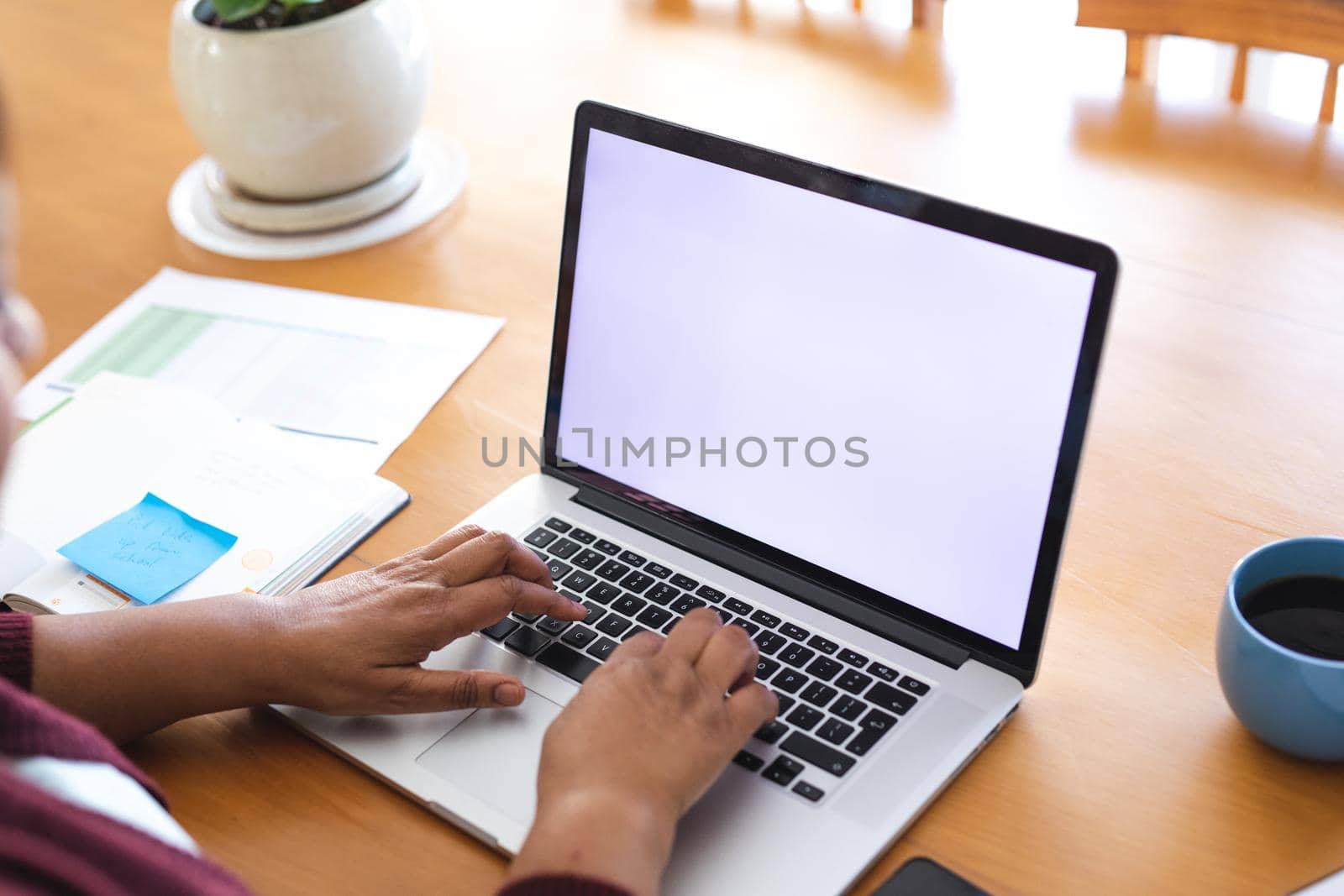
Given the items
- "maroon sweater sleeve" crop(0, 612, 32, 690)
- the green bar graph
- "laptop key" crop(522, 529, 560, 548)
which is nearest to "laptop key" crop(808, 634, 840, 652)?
"laptop key" crop(522, 529, 560, 548)

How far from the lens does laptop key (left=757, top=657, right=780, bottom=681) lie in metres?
0.78

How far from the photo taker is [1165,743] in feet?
2.44

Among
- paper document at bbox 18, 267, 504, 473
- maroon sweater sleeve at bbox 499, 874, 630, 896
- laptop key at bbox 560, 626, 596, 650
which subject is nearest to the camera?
maroon sweater sleeve at bbox 499, 874, 630, 896

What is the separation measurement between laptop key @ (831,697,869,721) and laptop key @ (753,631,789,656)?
2.3 inches

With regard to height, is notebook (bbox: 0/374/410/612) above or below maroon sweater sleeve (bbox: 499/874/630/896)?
below

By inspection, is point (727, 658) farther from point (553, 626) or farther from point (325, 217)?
point (325, 217)

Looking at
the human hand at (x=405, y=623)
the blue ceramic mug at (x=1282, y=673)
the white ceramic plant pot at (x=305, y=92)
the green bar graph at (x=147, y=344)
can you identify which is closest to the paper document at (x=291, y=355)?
the green bar graph at (x=147, y=344)

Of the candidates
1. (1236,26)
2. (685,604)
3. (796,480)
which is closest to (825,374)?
(796,480)

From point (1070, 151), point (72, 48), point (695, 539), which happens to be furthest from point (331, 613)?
point (72, 48)

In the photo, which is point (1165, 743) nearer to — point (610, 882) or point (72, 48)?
point (610, 882)

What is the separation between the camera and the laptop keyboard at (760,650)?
0.73 m

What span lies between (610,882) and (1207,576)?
0.47m

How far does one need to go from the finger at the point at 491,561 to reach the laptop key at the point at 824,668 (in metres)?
0.19

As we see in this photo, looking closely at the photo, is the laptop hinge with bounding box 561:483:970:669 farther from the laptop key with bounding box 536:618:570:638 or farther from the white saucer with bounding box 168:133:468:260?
the white saucer with bounding box 168:133:468:260
